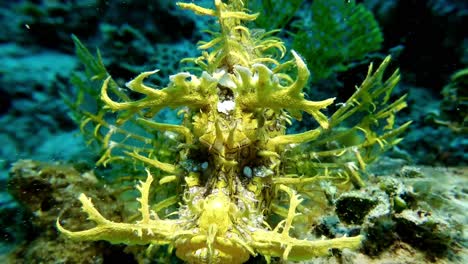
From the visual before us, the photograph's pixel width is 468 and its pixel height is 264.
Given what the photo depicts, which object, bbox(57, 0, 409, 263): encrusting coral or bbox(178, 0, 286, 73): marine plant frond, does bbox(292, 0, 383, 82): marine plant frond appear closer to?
bbox(178, 0, 286, 73): marine plant frond

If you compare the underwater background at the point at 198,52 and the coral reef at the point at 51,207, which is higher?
the underwater background at the point at 198,52

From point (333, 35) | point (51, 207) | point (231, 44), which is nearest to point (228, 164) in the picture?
point (231, 44)

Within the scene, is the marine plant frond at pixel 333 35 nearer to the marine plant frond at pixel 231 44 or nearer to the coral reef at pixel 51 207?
the marine plant frond at pixel 231 44

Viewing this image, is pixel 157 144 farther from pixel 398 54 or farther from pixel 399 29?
pixel 399 29

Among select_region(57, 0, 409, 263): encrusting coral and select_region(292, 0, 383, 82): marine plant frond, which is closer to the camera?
select_region(57, 0, 409, 263): encrusting coral

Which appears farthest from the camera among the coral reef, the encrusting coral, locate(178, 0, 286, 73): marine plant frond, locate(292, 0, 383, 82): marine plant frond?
locate(292, 0, 383, 82): marine plant frond

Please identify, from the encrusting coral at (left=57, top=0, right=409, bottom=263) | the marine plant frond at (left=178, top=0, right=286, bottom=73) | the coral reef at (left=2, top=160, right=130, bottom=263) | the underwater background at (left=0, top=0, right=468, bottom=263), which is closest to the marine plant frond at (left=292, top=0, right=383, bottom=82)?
the underwater background at (left=0, top=0, right=468, bottom=263)

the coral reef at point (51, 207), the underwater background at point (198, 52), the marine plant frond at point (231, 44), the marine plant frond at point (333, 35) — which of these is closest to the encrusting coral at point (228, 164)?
the marine plant frond at point (231, 44)

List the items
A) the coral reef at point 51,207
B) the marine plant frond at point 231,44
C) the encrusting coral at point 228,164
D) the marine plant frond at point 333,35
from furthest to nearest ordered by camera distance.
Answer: the marine plant frond at point 333,35 < the coral reef at point 51,207 < the marine plant frond at point 231,44 < the encrusting coral at point 228,164
